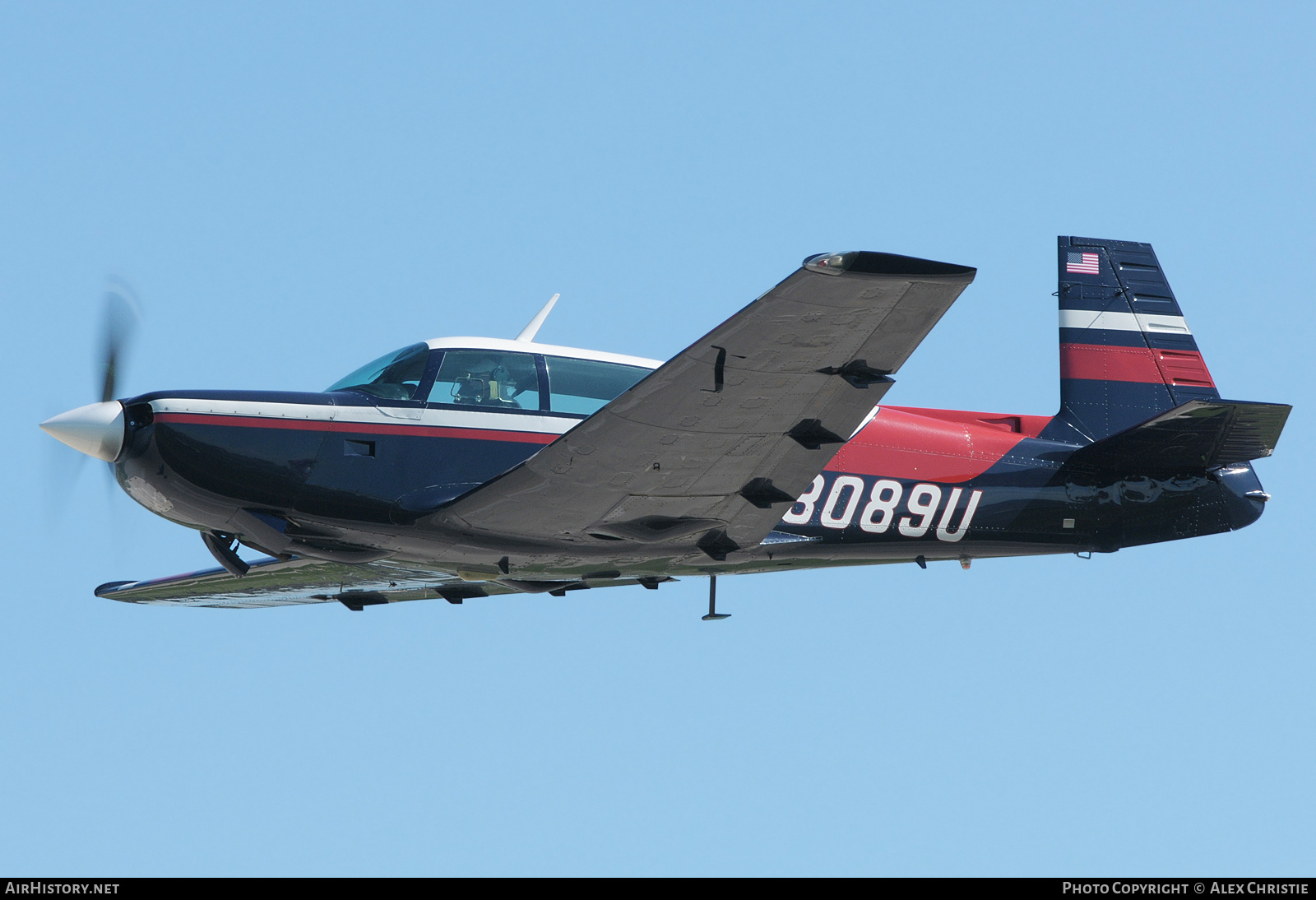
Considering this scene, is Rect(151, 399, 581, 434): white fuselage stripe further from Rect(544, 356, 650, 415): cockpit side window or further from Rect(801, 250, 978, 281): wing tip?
Rect(801, 250, 978, 281): wing tip

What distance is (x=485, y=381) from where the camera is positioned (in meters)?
11.1

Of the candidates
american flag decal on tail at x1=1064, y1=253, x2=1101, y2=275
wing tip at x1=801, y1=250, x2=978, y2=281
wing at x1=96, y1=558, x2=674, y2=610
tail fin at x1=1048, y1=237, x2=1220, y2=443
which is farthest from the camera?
american flag decal on tail at x1=1064, y1=253, x2=1101, y2=275

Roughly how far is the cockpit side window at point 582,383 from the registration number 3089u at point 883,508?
1.78 meters

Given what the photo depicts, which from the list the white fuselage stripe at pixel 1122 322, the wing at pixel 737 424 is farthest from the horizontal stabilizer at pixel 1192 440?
the wing at pixel 737 424

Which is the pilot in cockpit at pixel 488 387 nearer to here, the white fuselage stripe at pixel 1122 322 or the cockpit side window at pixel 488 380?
the cockpit side window at pixel 488 380

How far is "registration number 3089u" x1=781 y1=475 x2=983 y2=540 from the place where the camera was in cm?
1190

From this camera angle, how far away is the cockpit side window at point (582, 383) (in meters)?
11.2

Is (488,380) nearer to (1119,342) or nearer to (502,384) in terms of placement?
(502,384)

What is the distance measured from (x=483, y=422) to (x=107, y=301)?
331cm

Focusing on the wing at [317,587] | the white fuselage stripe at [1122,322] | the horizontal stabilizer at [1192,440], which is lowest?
the wing at [317,587]

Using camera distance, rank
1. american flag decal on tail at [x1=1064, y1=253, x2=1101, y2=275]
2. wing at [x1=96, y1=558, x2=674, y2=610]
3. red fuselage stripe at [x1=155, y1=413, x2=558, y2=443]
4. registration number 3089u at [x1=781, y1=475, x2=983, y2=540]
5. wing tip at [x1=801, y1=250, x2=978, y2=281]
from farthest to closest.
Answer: american flag decal on tail at [x1=1064, y1=253, x2=1101, y2=275]
wing at [x1=96, y1=558, x2=674, y2=610]
registration number 3089u at [x1=781, y1=475, x2=983, y2=540]
red fuselage stripe at [x1=155, y1=413, x2=558, y2=443]
wing tip at [x1=801, y1=250, x2=978, y2=281]

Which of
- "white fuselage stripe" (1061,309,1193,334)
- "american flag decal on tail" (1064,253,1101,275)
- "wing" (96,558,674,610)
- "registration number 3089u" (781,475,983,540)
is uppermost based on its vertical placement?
"american flag decal on tail" (1064,253,1101,275)

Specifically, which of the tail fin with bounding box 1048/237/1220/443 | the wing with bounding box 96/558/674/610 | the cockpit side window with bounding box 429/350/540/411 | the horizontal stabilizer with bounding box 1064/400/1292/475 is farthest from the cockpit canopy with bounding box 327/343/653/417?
the tail fin with bounding box 1048/237/1220/443
